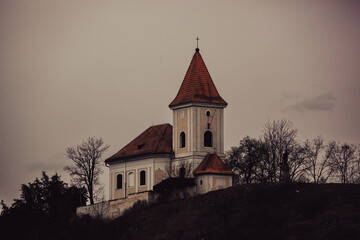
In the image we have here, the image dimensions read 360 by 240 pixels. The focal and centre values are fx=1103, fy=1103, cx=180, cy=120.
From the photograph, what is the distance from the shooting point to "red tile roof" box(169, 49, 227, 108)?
94000 millimetres

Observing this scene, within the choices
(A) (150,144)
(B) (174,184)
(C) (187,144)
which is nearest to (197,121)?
(C) (187,144)

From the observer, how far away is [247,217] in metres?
76.6

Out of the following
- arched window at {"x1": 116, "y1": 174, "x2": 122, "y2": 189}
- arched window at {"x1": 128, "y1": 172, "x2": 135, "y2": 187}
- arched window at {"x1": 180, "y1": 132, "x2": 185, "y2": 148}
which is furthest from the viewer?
arched window at {"x1": 116, "y1": 174, "x2": 122, "y2": 189}

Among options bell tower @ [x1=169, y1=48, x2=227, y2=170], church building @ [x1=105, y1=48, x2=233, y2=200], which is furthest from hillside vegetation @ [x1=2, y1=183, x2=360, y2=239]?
bell tower @ [x1=169, y1=48, x2=227, y2=170]

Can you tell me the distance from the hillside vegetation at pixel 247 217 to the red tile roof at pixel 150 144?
21.8 feet

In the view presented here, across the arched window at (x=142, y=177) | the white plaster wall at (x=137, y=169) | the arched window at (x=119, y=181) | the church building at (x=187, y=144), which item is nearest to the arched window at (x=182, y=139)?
the church building at (x=187, y=144)

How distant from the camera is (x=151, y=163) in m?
94.8

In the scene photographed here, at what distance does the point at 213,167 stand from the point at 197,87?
8145 mm

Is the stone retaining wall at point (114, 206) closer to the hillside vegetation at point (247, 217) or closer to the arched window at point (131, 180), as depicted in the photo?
the hillside vegetation at point (247, 217)

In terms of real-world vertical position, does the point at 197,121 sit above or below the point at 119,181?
above

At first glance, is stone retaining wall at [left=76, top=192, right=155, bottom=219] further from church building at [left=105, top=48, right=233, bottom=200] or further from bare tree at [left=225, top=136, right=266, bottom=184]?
bare tree at [left=225, top=136, right=266, bottom=184]

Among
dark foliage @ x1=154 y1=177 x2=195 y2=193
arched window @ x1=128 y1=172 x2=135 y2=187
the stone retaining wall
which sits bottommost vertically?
the stone retaining wall

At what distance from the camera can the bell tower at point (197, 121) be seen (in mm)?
93125

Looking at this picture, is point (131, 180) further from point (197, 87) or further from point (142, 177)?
point (197, 87)
